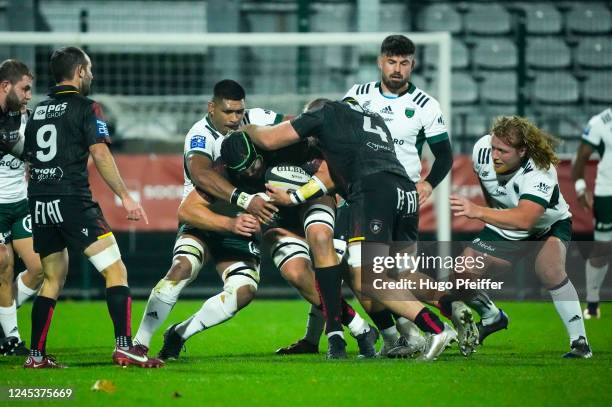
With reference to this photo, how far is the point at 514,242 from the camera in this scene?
8594mm

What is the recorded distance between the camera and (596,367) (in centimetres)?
720

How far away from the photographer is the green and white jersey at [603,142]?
38.3 feet

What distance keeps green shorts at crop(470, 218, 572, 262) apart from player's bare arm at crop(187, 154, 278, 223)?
6.62ft

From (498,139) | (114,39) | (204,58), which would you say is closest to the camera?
(498,139)

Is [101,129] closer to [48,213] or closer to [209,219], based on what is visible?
[48,213]

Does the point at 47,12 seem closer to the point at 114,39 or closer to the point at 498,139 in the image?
the point at 114,39

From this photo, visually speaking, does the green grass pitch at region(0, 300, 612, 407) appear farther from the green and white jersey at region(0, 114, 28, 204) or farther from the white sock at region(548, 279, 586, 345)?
the green and white jersey at region(0, 114, 28, 204)

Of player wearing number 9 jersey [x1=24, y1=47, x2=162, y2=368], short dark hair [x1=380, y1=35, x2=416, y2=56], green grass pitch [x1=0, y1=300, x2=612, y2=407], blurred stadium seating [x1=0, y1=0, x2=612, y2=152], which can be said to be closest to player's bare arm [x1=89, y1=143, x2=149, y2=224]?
player wearing number 9 jersey [x1=24, y1=47, x2=162, y2=368]

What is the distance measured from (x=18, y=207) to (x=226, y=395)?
3787mm

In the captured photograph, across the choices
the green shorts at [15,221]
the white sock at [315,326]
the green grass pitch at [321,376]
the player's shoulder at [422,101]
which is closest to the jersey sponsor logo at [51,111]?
the green grass pitch at [321,376]

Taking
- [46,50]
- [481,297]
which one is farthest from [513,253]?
[46,50]

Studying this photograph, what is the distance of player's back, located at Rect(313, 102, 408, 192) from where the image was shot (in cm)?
768

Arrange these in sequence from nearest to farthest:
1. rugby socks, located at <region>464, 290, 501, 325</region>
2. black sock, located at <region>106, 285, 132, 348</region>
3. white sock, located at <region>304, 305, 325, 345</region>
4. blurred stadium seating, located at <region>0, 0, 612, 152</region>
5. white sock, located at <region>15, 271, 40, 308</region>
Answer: black sock, located at <region>106, 285, 132, 348</region> < white sock, located at <region>304, 305, 325, 345</region> < rugby socks, located at <region>464, 290, 501, 325</region> < white sock, located at <region>15, 271, 40, 308</region> < blurred stadium seating, located at <region>0, 0, 612, 152</region>

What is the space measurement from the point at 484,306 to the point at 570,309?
0.98m
